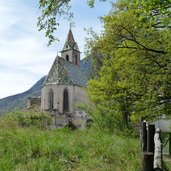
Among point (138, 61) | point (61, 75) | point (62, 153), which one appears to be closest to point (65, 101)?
point (61, 75)

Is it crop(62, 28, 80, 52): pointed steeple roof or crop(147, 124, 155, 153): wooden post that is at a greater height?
crop(62, 28, 80, 52): pointed steeple roof

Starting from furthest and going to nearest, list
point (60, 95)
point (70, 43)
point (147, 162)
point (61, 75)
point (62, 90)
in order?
point (70, 43) < point (61, 75) < point (62, 90) < point (60, 95) < point (147, 162)

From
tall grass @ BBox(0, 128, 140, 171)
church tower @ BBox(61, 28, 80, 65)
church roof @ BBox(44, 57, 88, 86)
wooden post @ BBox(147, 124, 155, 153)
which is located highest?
church tower @ BBox(61, 28, 80, 65)

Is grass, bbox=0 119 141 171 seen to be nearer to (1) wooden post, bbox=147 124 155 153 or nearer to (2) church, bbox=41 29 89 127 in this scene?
(1) wooden post, bbox=147 124 155 153

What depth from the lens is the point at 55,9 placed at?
7691 mm

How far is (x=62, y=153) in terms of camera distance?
8023 millimetres

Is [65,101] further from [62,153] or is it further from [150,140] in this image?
[150,140]

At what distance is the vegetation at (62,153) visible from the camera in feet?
22.8

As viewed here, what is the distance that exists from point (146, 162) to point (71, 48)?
68228mm

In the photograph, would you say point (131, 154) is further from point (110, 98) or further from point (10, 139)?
point (110, 98)

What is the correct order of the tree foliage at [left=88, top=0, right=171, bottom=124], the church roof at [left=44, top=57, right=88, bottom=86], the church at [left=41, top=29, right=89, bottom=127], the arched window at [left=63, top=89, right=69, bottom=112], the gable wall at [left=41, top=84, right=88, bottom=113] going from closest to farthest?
the tree foliage at [left=88, top=0, right=171, bottom=124]
the gable wall at [left=41, top=84, right=88, bottom=113]
the church at [left=41, top=29, right=89, bottom=127]
the arched window at [left=63, top=89, right=69, bottom=112]
the church roof at [left=44, top=57, right=88, bottom=86]

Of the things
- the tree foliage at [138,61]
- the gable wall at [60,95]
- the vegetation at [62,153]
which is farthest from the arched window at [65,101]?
the vegetation at [62,153]

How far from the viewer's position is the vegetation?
6961 mm

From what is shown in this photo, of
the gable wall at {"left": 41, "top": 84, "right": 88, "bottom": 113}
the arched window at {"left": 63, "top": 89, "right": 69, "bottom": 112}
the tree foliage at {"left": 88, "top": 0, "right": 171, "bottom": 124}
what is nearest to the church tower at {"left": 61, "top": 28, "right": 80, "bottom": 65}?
the gable wall at {"left": 41, "top": 84, "right": 88, "bottom": 113}
